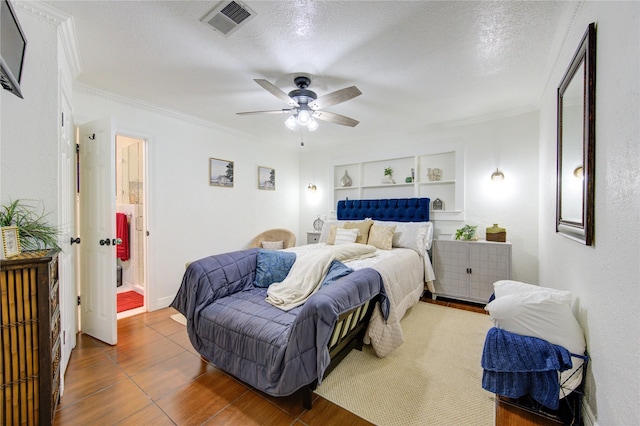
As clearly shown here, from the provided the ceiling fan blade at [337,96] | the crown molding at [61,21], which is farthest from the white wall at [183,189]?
the ceiling fan blade at [337,96]

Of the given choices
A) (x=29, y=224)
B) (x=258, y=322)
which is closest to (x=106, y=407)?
(x=258, y=322)

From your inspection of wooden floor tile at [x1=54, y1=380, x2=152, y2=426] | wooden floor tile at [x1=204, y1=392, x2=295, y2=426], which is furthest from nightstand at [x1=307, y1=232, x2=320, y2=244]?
wooden floor tile at [x1=54, y1=380, x2=152, y2=426]

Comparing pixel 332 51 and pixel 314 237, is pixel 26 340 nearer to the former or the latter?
pixel 332 51

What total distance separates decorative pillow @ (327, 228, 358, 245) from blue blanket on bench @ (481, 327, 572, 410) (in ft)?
7.63

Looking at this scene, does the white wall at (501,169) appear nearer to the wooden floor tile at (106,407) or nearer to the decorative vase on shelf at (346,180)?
A: the decorative vase on shelf at (346,180)

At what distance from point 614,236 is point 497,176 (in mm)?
2675

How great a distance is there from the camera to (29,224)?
1.59m

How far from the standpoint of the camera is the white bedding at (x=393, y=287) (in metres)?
2.18

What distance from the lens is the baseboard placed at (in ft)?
4.25

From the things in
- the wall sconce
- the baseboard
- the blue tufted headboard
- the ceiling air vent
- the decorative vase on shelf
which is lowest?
the baseboard

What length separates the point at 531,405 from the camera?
154 centimetres

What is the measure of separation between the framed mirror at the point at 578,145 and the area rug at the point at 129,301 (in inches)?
178

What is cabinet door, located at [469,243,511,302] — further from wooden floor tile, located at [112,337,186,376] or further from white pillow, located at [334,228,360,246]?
wooden floor tile, located at [112,337,186,376]

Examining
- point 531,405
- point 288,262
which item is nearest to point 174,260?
point 288,262
